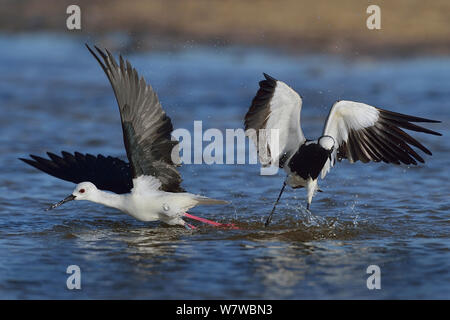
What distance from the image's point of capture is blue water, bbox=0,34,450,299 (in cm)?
655

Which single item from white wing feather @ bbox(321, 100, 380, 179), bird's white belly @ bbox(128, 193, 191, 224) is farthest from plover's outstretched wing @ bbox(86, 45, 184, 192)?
white wing feather @ bbox(321, 100, 380, 179)

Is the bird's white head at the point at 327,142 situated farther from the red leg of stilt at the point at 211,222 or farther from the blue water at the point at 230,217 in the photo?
the red leg of stilt at the point at 211,222

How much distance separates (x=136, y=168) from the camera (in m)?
7.82

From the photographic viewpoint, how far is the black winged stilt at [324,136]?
7.78m

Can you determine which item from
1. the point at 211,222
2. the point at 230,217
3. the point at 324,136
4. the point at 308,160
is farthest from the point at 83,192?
the point at 324,136

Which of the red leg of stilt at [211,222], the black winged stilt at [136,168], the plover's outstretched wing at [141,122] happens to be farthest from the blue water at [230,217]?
the plover's outstretched wing at [141,122]

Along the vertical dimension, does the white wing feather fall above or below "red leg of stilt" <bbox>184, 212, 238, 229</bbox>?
above

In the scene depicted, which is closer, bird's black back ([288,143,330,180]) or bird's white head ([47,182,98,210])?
bird's black back ([288,143,330,180])

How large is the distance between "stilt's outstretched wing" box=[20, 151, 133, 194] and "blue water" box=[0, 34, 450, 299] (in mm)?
437

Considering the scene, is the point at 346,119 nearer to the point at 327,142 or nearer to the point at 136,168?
the point at 327,142

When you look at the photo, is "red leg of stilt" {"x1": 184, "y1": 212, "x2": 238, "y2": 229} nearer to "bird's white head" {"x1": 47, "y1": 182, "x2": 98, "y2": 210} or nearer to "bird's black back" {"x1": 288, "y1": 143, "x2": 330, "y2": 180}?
"bird's black back" {"x1": 288, "y1": 143, "x2": 330, "y2": 180}

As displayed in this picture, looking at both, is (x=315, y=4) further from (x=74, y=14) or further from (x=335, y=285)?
(x=335, y=285)

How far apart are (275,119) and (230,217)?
1.39 metres

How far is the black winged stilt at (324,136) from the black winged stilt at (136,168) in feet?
2.79
